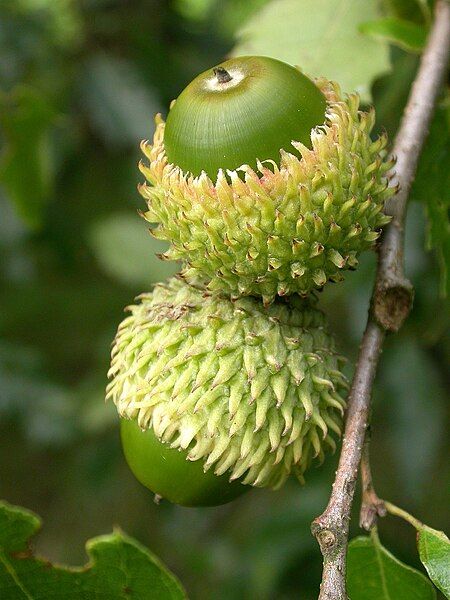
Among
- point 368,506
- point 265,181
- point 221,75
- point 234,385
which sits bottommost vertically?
point 368,506

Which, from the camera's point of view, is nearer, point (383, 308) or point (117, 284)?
point (383, 308)

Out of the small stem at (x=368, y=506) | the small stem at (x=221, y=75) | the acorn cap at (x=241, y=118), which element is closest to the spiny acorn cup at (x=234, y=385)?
the small stem at (x=368, y=506)

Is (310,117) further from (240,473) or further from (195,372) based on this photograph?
(240,473)

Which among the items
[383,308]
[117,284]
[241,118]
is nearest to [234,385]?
[383,308]

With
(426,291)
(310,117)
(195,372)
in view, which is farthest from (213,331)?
(426,291)

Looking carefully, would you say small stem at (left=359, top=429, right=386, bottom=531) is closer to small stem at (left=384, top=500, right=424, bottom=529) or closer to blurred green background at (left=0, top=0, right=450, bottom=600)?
small stem at (left=384, top=500, right=424, bottom=529)

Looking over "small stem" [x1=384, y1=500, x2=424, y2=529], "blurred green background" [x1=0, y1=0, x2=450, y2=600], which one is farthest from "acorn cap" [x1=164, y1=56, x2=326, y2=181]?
"blurred green background" [x1=0, y1=0, x2=450, y2=600]

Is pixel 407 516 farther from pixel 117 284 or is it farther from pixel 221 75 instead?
pixel 117 284
